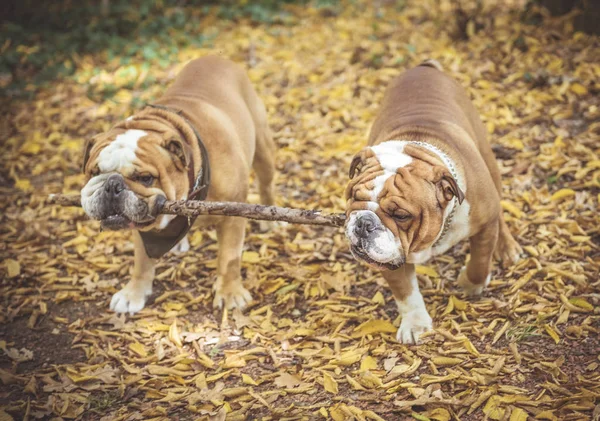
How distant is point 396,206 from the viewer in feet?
10.7

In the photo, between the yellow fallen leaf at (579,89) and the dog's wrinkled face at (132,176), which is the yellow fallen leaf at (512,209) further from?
the dog's wrinkled face at (132,176)

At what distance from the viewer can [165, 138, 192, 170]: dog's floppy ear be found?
390cm

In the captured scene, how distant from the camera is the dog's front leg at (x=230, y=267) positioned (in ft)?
14.9

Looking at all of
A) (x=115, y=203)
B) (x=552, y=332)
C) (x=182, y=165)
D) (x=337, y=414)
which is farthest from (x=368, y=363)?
(x=115, y=203)

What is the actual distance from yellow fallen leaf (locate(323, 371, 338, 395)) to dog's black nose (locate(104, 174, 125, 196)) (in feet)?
5.41

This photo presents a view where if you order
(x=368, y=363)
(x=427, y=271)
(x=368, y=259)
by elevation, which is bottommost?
(x=368, y=363)

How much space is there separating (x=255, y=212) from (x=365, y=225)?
0.73 m

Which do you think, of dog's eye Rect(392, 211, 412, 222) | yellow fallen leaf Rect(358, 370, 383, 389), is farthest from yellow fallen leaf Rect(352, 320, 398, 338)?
dog's eye Rect(392, 211, 412, 222)

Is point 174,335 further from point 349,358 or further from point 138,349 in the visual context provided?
point 349,358

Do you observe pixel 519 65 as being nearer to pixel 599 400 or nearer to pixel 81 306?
pixel 599 400

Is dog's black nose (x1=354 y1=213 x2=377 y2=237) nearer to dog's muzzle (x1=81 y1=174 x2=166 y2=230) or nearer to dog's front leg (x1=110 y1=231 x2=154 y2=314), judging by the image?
dog's muzzle (x1=81 y1=174 x2=166 y2=230)

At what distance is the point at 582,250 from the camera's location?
4547 mm

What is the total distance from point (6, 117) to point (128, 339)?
529 cm

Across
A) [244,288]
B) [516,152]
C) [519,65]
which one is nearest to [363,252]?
[244,288]
